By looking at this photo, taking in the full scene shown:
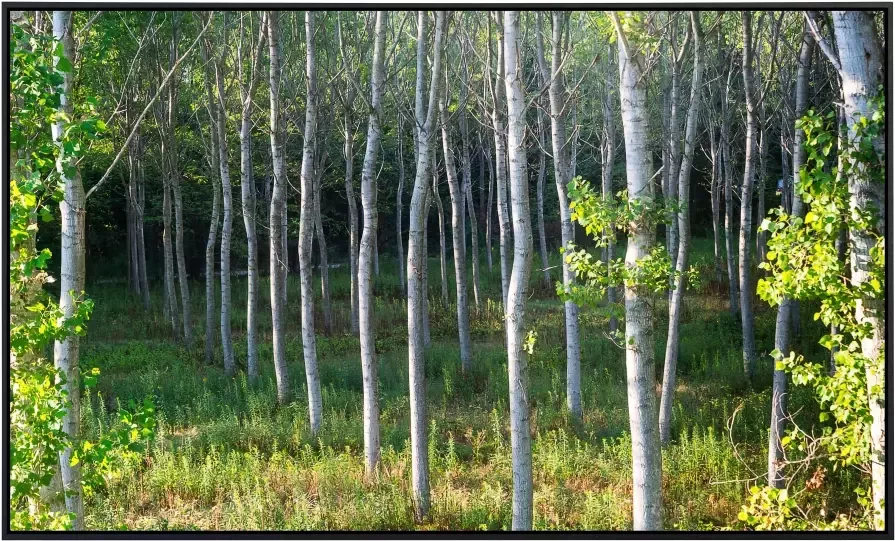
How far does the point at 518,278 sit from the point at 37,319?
323cm

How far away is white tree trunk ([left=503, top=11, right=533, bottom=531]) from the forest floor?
101 cm

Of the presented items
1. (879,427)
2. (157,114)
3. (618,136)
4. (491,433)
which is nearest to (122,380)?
(157,114)

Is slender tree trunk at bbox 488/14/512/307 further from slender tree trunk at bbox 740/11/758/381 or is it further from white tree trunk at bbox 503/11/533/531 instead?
slender tree trunk at bbox 740/11/758/381

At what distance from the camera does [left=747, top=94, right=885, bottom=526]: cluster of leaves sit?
13.3ft

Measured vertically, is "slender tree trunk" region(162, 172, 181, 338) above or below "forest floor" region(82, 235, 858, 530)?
above

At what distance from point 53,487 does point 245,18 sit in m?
9.59

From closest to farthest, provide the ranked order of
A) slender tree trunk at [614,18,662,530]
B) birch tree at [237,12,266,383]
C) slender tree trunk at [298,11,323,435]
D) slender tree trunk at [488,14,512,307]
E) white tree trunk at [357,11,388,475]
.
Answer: slender tree trunk at [614,18,662,530] → white tree trunk at [357,11,388,475] → slender tree trunk at [488,14,512,307] → slender tree trunk at [298,11,323,435] → birch tree at [237,12,266,383]

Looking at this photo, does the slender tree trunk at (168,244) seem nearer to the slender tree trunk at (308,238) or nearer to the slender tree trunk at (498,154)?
the slender tree trunk at (308,238)

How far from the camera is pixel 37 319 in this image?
381 centimetres

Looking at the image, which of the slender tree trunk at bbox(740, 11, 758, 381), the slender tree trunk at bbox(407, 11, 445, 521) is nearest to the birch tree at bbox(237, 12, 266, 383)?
the slender tree trunk at bbox(407, 11, 445, 521)

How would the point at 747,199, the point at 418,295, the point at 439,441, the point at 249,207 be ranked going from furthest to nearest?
1. the point at 249,207
2. the point at 747,199
3. the point at 439,441
4. the point at 418,295

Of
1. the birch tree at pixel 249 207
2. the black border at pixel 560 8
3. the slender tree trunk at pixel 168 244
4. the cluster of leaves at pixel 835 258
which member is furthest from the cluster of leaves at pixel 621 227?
the slender tree trunk at pixel 168 244

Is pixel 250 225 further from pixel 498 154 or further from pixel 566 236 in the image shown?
pixel 566 236

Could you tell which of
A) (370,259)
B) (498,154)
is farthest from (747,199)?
(370,259)
